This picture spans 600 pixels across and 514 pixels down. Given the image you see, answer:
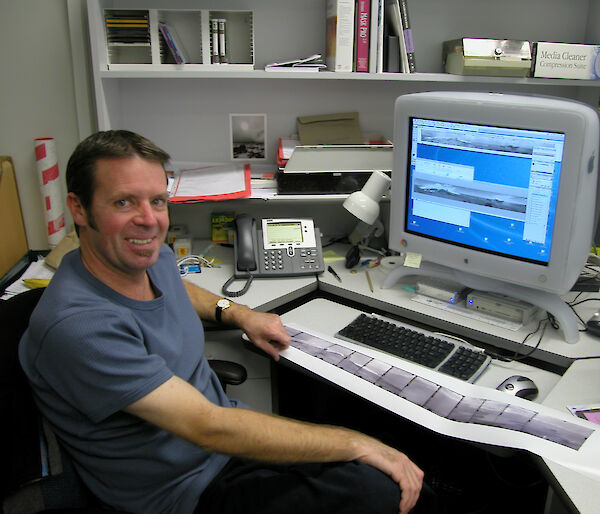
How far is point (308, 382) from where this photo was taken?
211 cm

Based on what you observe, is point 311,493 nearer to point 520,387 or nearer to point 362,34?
point 520,387

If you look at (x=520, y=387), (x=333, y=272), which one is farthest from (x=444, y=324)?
(x=333, y=272)

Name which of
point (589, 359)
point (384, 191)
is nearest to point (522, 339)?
point (589, 359)

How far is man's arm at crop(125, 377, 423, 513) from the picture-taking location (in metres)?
1.09

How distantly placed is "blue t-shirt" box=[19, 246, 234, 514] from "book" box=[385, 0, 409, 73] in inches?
48.0

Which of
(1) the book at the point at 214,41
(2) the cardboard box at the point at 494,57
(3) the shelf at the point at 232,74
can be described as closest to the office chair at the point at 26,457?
(3) the shelf at the point at 232,74

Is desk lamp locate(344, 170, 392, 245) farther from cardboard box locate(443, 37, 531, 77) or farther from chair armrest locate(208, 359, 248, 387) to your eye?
chair armrest locate(208, 359, 248, 387)

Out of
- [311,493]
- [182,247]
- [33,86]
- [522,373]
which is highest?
[33,86]

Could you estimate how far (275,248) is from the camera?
1989mm

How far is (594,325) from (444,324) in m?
0.39

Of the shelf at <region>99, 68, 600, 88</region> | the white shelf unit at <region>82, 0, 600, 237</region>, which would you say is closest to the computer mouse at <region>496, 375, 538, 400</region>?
the white shelf unit at <region>82, 0, 600, 237</region>

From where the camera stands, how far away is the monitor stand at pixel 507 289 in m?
1.54

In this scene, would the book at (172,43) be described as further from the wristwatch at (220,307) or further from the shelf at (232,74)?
the wristwatch at (220,307)

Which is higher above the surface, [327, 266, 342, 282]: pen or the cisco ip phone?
the cisco ip phone
